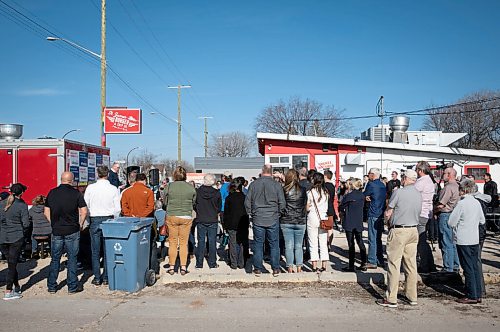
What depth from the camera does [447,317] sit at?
6273 millimetres

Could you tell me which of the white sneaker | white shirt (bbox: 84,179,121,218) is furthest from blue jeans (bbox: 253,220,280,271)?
the white sneaker

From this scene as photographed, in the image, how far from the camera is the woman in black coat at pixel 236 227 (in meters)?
9.18

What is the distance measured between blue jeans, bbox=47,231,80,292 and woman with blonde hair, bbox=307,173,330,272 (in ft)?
13.9

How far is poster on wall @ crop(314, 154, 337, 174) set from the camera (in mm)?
19766

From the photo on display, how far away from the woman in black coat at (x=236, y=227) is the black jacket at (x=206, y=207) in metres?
0.30

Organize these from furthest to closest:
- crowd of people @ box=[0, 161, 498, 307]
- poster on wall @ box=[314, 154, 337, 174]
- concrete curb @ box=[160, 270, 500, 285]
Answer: poster on wall @ box=[314, 154, 337, 174]
concrete curb @ box=[160, 270, 500, 285]
crowd of people @ box=[0, 161, 498, 307]

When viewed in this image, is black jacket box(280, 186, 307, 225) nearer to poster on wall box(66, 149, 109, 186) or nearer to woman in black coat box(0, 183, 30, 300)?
woman in black coat box(0, 183, 30, 300)

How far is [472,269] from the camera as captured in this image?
680cm

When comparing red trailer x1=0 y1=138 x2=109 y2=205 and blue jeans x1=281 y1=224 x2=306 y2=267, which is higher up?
red trailer x1=0 y1=138 x2=109 y2=205

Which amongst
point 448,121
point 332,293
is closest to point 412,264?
point 332,293

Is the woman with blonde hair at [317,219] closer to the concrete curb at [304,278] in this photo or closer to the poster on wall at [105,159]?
the concrete curb at [304,278]

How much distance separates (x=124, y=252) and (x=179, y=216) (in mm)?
1363

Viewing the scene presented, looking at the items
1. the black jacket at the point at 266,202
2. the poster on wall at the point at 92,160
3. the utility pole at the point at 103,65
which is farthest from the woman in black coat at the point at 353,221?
the utility pole at the point at 103,65

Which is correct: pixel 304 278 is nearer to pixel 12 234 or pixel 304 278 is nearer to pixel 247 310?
pixel 247 310
